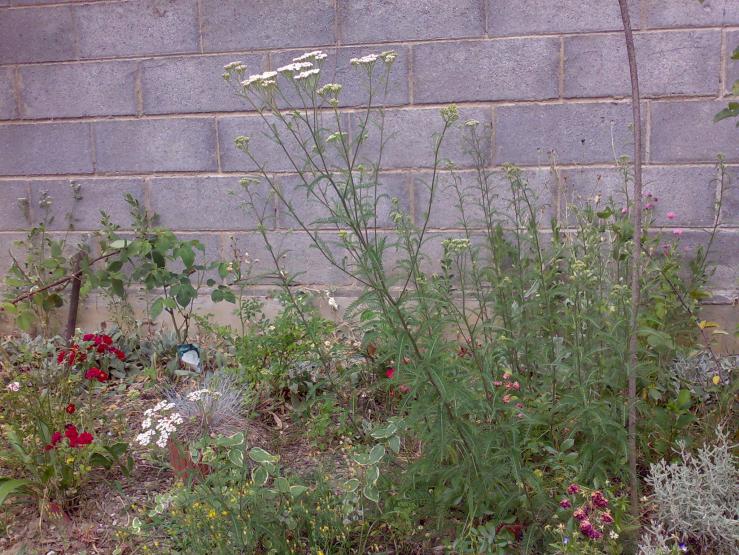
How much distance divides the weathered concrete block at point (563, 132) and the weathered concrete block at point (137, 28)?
1.66m

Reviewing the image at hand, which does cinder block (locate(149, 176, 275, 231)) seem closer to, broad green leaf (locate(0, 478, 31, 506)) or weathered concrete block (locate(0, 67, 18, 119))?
weathered concrete block (locate(0, 67, 18, 119))

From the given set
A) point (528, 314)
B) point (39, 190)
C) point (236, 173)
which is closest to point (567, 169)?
point (528, 314)

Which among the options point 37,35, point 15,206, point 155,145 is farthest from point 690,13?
point 15,206

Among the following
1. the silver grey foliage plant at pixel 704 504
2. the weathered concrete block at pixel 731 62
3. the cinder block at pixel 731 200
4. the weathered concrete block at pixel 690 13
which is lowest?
the silver grey foliage plant at pixel 704 504

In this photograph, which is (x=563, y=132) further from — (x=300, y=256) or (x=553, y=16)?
(x=300, y=256)

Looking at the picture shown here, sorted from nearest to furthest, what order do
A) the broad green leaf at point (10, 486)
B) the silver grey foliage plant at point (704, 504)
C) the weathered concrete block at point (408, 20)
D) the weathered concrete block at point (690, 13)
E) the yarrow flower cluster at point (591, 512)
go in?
the yarrow flower cluster at point (591, 512) < the silver grey foliage plant at point (704, 504) < the broad green leaf at point (10, 486) < the weathered concrete block at point (690, 13) < the weathered concrete block at point (408, 20)

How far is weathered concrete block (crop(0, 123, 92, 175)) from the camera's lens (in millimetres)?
3994

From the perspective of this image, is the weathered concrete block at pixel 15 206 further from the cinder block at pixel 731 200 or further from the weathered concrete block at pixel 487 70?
the cinder block at pixel 731 200

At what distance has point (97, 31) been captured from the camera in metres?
3.85

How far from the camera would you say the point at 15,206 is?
4125 mm

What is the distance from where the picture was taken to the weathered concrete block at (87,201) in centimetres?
398

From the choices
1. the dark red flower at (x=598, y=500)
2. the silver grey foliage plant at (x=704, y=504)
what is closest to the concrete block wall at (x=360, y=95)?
the silver grey foliage plant at (x=704, y=504)

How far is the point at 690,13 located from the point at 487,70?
919 millimetres

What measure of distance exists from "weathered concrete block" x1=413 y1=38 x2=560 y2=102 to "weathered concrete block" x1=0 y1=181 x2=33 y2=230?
7.43ft
